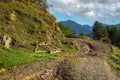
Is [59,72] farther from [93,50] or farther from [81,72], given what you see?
[93,50]

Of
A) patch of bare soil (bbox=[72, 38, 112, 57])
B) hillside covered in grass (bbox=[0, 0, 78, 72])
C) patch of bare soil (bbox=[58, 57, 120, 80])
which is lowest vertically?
patch of bare soil (bbox=[58, 57, 120, 80])

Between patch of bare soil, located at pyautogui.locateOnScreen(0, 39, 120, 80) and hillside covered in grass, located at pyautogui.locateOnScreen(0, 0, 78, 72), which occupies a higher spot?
hillside covered in grass, located at pyautogui.locateOnScreen(0, 0, 78, 72)

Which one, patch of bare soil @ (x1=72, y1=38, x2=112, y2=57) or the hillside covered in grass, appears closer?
the hillside covered in grass

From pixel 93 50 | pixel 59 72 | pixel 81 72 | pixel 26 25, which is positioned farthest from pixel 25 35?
pixel 93 50

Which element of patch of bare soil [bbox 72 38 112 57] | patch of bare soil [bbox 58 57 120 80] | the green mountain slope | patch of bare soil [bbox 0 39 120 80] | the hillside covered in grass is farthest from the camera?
patch of bare soil [bbox 72 38 112 57]

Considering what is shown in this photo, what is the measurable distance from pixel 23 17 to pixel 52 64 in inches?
1054

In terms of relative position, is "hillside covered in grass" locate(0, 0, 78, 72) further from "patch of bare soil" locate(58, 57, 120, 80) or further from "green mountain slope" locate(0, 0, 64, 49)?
"patch of bare soil" locate(58, 57, 120, 80)

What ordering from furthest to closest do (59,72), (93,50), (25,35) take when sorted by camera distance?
(93,50) → (25,35) → (59,72)

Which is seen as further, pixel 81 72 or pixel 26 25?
pixel 26 25

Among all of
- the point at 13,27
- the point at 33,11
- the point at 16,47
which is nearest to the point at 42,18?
the point at 33,11

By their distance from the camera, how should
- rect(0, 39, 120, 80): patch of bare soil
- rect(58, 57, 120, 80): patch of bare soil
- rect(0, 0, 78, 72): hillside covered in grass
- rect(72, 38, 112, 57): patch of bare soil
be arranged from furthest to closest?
rect(72, 38, 112, 57): patch of bare soil → rect(0, 0, 78, 72): hillside covered in grass → rect(58, 57, 120, 80): patch of bare soil → rect(0, 39, 120, 80): patch of bare soil

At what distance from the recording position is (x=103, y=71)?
156 ft

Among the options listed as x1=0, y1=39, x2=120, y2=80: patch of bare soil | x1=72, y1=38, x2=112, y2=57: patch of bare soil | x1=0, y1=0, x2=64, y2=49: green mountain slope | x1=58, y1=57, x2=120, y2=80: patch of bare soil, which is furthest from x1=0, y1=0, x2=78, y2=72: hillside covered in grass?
x1=58, y1=57, x2=120, y2=80: patch of bare soil

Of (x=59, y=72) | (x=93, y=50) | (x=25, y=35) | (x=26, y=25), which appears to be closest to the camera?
(x=59, y=72)
